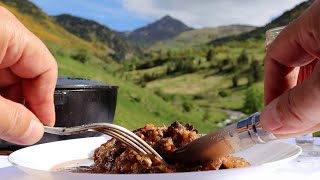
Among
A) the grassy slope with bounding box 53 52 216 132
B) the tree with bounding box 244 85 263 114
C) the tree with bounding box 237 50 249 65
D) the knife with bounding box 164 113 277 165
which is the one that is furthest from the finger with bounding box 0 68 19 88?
the tree with bounding box 237 50 249 65

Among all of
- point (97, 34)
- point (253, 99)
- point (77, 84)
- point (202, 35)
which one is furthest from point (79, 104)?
point (202, 35)

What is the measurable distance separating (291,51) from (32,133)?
19.0 inches

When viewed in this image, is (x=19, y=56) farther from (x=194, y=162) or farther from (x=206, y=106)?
(x=206, y=106)

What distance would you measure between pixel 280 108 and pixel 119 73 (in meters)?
13.1

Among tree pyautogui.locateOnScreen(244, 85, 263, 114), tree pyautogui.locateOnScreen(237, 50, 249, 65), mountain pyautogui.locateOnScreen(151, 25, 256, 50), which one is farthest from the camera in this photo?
mountain pyautogui.locateOnScreen(151, 25, 256, 50)

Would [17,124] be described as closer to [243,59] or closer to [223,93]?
[223,93]

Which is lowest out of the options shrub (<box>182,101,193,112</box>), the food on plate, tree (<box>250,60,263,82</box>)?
shrub (<box>182,101,193,112</box>)

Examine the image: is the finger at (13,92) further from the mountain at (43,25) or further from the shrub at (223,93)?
the shrub at (223,93)

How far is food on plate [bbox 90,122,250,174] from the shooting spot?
1119 millimetres

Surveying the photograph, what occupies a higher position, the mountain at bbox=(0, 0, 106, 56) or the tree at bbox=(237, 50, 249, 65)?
the mountain at bbox=(0, 0, 106, 56)

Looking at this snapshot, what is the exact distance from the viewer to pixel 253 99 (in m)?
14.0

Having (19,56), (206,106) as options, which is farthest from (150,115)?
(206,106)

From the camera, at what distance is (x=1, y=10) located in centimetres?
85

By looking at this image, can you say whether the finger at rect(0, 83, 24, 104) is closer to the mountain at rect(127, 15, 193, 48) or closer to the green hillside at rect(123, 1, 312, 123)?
the green hillside at rect(123, 1, 312, 123)
